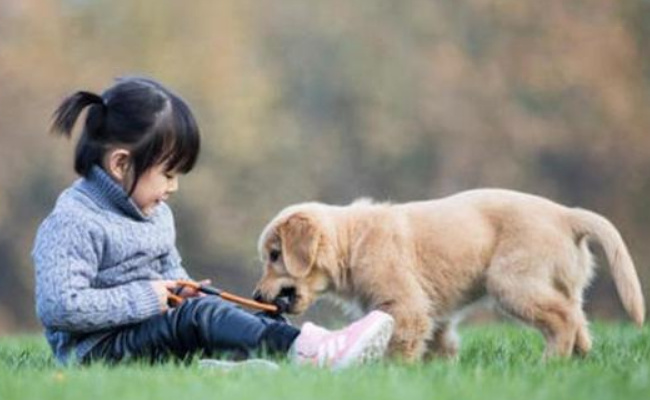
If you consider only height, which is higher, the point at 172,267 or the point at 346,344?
the point at 172,267

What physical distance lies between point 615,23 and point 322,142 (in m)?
5.24

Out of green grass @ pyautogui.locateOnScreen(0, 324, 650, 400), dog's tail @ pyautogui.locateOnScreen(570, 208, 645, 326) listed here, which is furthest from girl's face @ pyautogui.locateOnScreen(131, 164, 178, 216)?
dog's tail @ pyautogui.locateOnScreen(570, 208, 645, 326)

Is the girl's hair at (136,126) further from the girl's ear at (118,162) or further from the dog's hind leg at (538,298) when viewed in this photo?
the dog's hind leg at (538,298)

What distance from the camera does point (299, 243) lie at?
20.6 feet

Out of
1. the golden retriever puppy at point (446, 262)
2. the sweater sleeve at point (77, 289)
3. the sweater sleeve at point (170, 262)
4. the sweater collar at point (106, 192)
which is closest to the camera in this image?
the sweater sleeve at point (77, 289)

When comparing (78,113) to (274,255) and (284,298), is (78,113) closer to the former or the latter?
Result: (274,255)

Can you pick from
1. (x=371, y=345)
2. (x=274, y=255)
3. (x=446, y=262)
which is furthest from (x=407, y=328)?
(x=371, y=345)

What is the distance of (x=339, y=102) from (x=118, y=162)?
17.4 m

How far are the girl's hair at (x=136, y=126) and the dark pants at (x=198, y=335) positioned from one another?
610mm

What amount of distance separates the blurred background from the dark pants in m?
14.7

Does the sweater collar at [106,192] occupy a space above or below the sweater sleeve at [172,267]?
above

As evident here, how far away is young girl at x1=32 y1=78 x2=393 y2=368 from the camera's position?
17.1 feet

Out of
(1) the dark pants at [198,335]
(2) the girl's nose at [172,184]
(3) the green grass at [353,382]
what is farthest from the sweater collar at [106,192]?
(3) the green grass at [353,382]

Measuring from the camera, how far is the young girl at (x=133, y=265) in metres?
5.22
